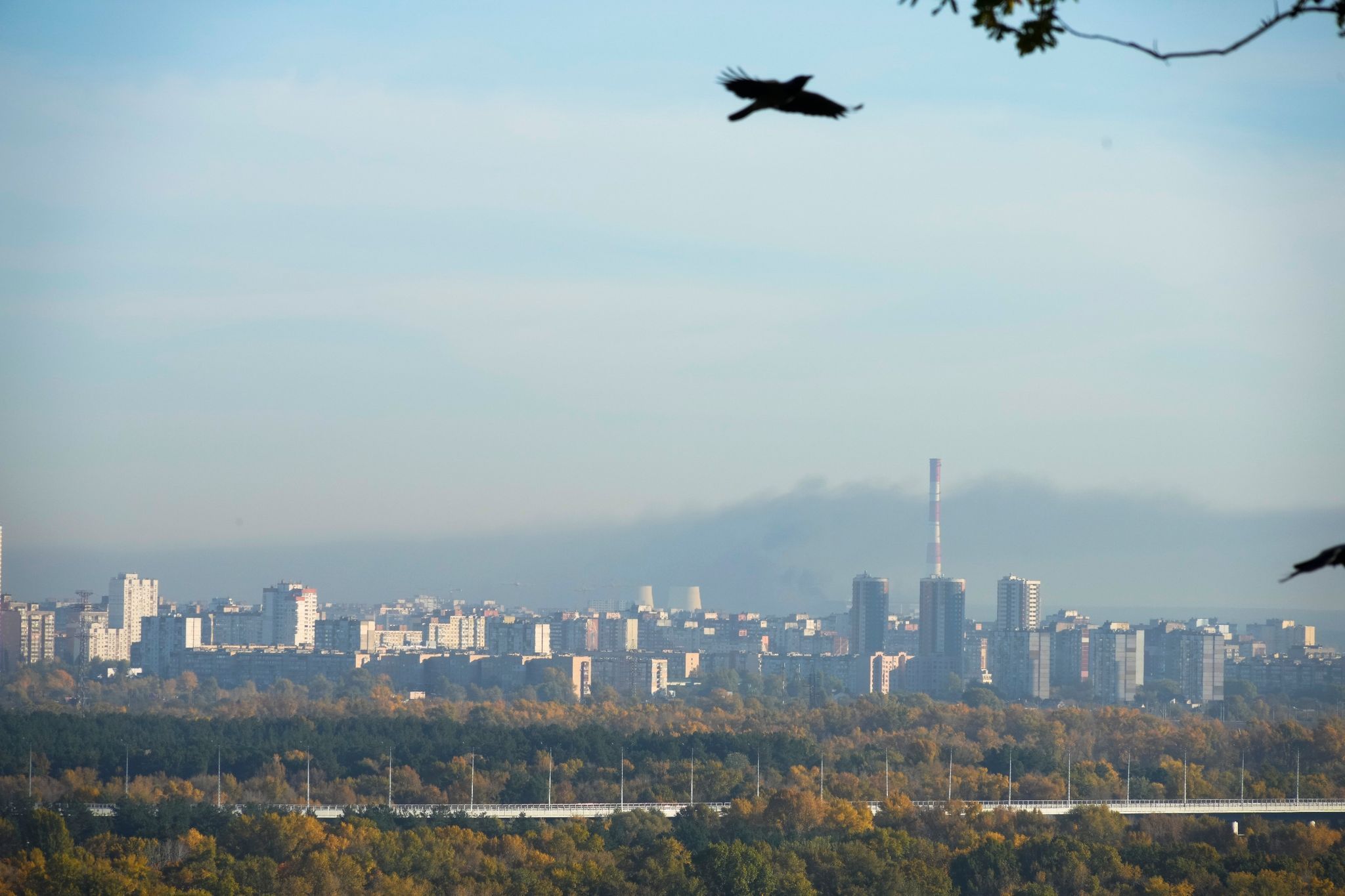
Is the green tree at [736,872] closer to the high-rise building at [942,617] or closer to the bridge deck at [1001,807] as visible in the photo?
the bridge deck at [1001,807]

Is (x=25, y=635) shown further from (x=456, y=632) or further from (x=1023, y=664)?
(x=1023, y=664)

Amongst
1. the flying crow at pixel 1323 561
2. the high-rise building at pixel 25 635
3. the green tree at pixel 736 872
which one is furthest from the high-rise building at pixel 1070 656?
the flying crow at pixel 1323 561

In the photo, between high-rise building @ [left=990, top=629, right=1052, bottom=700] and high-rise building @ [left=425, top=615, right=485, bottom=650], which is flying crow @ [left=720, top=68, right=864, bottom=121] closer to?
high-rise building @ [left=990, top=629, right=1052, bottom=700]

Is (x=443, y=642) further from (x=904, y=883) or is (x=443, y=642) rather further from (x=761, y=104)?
(x=761, y=104)

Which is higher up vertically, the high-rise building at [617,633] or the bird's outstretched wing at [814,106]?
the bird's outstretched wing at [814,106]

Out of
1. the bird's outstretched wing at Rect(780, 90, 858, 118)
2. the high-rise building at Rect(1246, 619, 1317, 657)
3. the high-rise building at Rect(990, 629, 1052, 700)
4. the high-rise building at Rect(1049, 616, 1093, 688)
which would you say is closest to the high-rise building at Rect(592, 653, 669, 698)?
the high-rise building at Rect(990, 629, 1052, 700)
